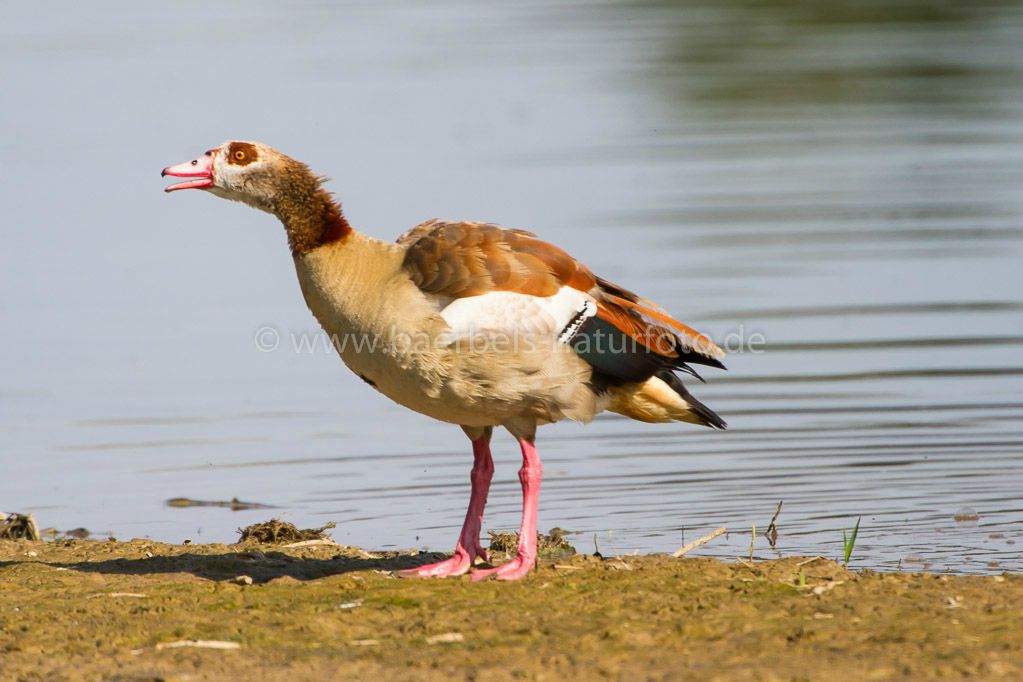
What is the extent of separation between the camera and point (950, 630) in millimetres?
5980

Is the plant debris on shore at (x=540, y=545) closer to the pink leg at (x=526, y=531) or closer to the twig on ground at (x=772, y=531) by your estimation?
the pink leg at (x=526, y=531)

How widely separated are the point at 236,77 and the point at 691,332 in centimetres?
1818

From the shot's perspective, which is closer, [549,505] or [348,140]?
[549,505]

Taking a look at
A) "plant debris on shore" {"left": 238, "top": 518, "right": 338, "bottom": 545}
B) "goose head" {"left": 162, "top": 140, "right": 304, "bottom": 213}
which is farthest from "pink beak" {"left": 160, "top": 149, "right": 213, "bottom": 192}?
"plant debris on shore" {"left": 238, "top": 518, "right": 338, "bottom": 545}

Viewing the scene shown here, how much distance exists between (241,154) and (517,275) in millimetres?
1490

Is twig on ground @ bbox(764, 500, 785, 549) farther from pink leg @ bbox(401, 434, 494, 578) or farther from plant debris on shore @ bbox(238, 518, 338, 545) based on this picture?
plant debris on shore @ bbox(238, 518, 338, 545)

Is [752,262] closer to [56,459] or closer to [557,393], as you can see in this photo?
[56,459]

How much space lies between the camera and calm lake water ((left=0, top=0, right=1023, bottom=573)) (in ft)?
33.3

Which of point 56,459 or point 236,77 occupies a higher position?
point 236,77

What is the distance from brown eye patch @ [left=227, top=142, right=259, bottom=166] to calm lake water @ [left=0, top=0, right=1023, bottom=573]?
2.61 m

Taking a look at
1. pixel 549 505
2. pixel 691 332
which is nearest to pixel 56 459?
pixel 549 505

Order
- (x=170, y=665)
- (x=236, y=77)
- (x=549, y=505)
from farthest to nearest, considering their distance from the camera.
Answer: (x=236, y=77)
(x=549, y=505)
(x=170, y=665)

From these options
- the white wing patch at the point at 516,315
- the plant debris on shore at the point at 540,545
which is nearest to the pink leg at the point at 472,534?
the plant debris on shore at the point at 540,545

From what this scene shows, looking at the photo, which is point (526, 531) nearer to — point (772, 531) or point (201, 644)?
point (201, 644)
